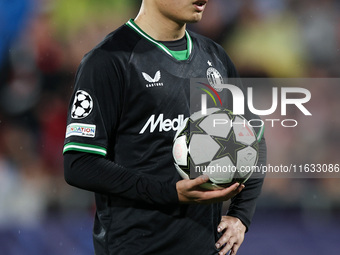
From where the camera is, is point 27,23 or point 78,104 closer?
point 78,104

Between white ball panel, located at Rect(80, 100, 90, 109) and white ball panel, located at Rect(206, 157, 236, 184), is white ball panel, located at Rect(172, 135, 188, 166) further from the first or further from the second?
white ball panel, located at Rect(80, 100, 90, 109)

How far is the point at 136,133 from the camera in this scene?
2.04 meters

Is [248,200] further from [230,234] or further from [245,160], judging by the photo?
[245,160]

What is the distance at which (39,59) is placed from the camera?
5.19 metres

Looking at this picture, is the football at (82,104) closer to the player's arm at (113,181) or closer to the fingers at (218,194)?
the player's arm at (113,181)

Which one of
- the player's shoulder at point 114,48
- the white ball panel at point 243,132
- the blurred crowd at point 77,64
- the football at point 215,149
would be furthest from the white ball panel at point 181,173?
the blurred crowd at point 77,64

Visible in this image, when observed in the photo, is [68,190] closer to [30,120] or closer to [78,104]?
[30,120]

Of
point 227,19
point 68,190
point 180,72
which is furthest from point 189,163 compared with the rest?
point 227,19

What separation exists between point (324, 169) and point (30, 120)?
286 cm

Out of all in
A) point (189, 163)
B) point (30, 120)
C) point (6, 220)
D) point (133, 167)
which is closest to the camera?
point (189, 163)

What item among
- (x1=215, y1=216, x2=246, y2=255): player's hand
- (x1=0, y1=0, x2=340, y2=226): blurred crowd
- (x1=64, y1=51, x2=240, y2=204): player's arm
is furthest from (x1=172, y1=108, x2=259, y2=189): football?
(x1=0, y1=0, x2=340, y2=226): blurred crowd

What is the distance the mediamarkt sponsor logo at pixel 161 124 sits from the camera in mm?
2033

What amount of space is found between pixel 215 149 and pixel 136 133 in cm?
30

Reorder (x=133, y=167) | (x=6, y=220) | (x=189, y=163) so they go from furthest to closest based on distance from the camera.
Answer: (x=6, y=220)
(x=133, y=167)
(x=189, y=163)
